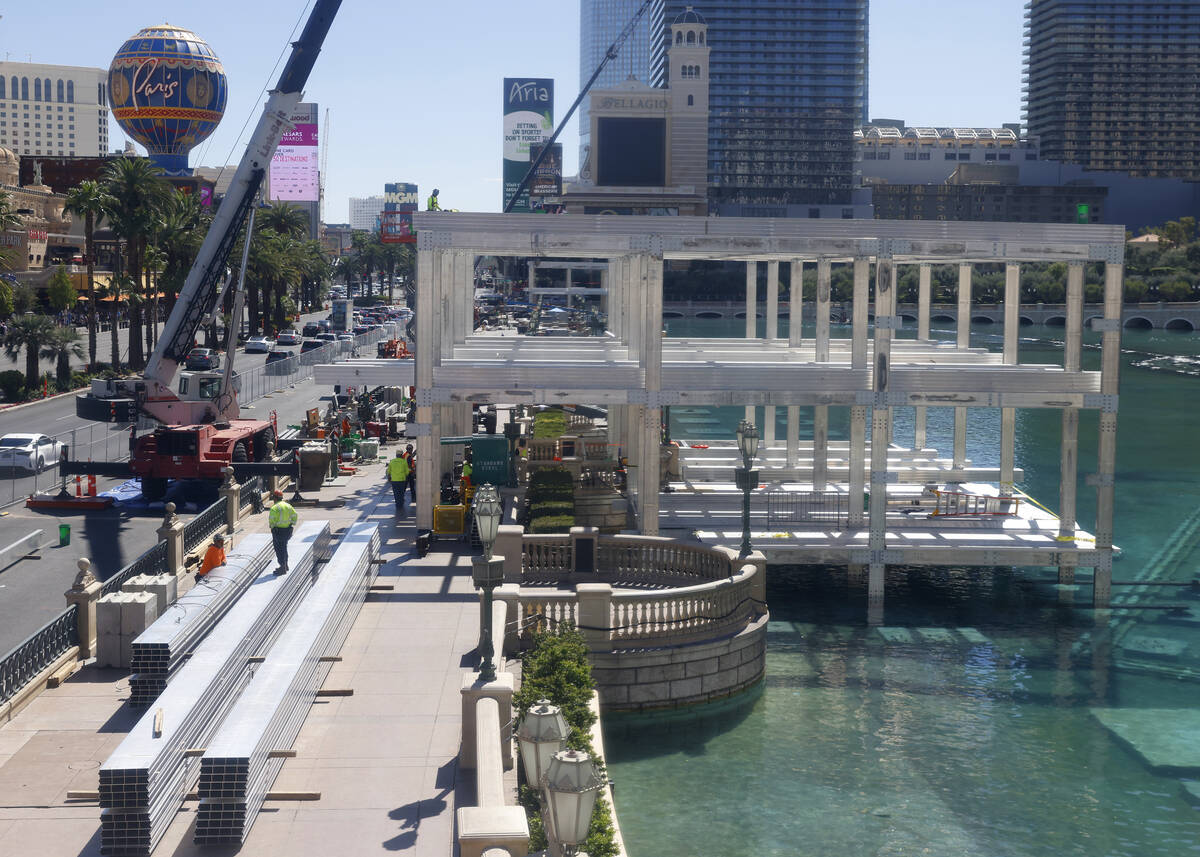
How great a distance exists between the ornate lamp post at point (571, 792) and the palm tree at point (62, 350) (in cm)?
6375

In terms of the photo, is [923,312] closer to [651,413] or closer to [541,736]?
[651,413]

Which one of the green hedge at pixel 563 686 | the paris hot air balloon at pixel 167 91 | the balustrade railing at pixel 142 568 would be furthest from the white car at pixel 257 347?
the green hedge at pixel 563 686

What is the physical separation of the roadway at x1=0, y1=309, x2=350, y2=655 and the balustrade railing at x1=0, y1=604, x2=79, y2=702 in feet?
11.6

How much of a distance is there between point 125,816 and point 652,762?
10653 mm

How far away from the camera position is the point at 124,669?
21.3m

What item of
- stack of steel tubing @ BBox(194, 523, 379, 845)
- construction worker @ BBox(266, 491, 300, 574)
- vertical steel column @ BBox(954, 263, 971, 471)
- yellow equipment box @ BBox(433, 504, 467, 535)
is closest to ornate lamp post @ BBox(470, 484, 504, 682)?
stack of steel tubing @ BBox(194, 523, 379, 845)

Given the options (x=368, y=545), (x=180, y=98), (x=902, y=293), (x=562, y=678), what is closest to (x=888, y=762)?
(x=562, y=678)

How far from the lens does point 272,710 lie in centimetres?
1605

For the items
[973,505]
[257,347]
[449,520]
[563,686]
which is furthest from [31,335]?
[563,686]

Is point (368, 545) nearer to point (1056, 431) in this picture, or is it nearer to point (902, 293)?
point (1056, 431)

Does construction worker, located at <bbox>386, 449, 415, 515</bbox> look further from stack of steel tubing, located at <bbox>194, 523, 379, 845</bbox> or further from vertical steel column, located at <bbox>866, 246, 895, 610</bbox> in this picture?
vertical steel column, located at <bbox>866, 246, 895, 610</bbox>

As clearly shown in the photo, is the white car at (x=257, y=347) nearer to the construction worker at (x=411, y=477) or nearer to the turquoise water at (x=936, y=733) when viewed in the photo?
the construction worker at (x=411, y=477)

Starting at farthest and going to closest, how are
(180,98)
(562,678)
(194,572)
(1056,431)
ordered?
(180,98) < (1056,431) < (194,572) < (562,678)

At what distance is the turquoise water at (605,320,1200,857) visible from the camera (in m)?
20.6
